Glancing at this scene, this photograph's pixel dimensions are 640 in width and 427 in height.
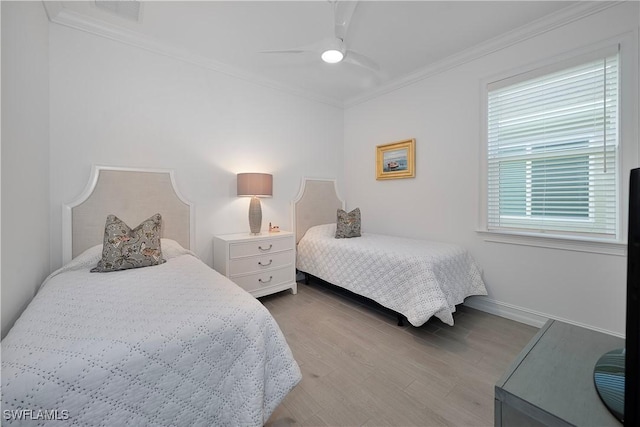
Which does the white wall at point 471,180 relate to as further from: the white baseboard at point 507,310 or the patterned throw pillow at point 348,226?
the patterned throw pillow at point 348,226

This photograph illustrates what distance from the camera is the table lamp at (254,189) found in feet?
9.05

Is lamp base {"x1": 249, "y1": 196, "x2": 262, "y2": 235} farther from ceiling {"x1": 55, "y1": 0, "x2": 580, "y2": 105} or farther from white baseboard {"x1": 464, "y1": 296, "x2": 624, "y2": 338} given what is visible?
white baseboard {"x1": 464, "y1": 296, "x2": 624, "y2": 338}

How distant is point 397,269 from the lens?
7.37ft

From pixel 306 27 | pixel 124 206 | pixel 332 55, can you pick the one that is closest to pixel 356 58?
pixel 332 55

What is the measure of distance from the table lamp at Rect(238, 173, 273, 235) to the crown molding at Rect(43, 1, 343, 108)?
120 cm

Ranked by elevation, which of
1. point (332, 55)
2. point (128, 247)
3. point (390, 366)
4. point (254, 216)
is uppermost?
point (332, 55)

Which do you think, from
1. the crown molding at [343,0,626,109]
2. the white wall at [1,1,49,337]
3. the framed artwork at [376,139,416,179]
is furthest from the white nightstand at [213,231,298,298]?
the crown molding at [343,0,626,109]

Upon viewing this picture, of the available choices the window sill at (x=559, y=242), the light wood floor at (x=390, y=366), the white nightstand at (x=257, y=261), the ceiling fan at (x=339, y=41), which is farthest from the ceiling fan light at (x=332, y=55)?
the light wood floor at (x=390, y=366)

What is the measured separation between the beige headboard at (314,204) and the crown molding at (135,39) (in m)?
1.36

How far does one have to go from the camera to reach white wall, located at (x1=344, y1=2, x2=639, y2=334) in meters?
1.92

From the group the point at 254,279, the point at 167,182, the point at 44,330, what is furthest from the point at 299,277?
the point at 44,330

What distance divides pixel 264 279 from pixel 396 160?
2.21 metres

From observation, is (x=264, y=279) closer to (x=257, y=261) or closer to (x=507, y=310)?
(x=257, y=261)

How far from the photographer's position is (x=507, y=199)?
246cm
